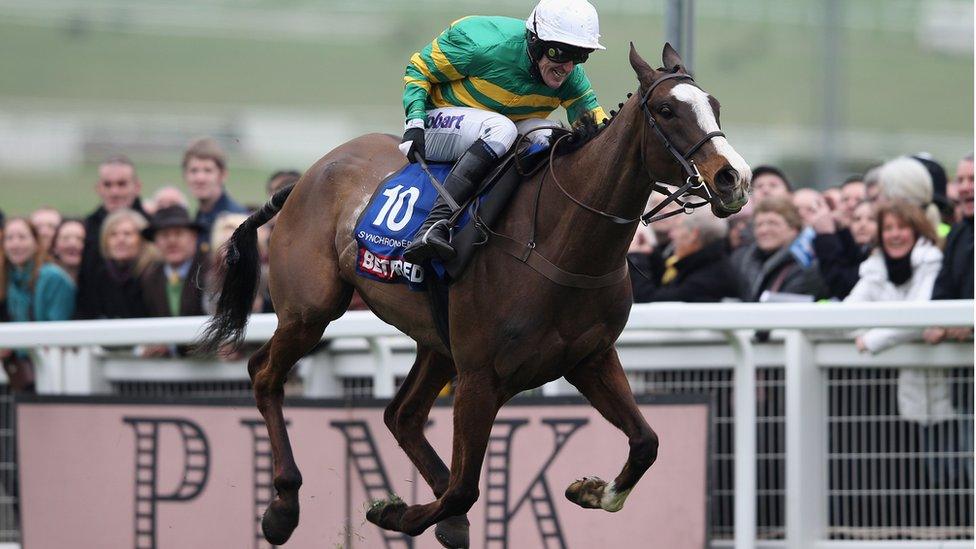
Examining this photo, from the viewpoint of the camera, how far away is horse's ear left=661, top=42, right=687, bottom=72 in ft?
19.9

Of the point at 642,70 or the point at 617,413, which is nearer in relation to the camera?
the point at 642,70

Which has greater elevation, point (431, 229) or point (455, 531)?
point (431, 229)

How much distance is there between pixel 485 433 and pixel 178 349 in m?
3.17

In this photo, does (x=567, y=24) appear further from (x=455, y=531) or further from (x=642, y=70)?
(x=455, y=531)

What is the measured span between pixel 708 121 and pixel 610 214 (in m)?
0.59

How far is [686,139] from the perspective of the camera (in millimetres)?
5824

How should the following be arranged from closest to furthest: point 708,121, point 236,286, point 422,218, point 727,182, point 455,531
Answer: point 727,182
point 708,121
point 422,218
point 455,531
point 236,286

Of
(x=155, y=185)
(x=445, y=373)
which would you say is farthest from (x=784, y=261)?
(x=155, y=185)

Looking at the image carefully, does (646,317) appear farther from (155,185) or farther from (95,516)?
(155,185)

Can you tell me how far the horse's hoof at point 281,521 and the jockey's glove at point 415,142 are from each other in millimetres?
1638

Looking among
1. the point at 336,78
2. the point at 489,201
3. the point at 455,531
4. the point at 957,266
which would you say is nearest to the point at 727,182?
the point at 489,201

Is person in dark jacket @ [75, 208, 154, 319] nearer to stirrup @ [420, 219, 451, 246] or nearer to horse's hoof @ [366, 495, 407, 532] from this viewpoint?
horse's hoof @ [366, 495, 407, 532]

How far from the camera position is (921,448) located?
26.1 feet

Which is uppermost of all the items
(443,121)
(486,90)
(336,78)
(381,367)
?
(336,78)
